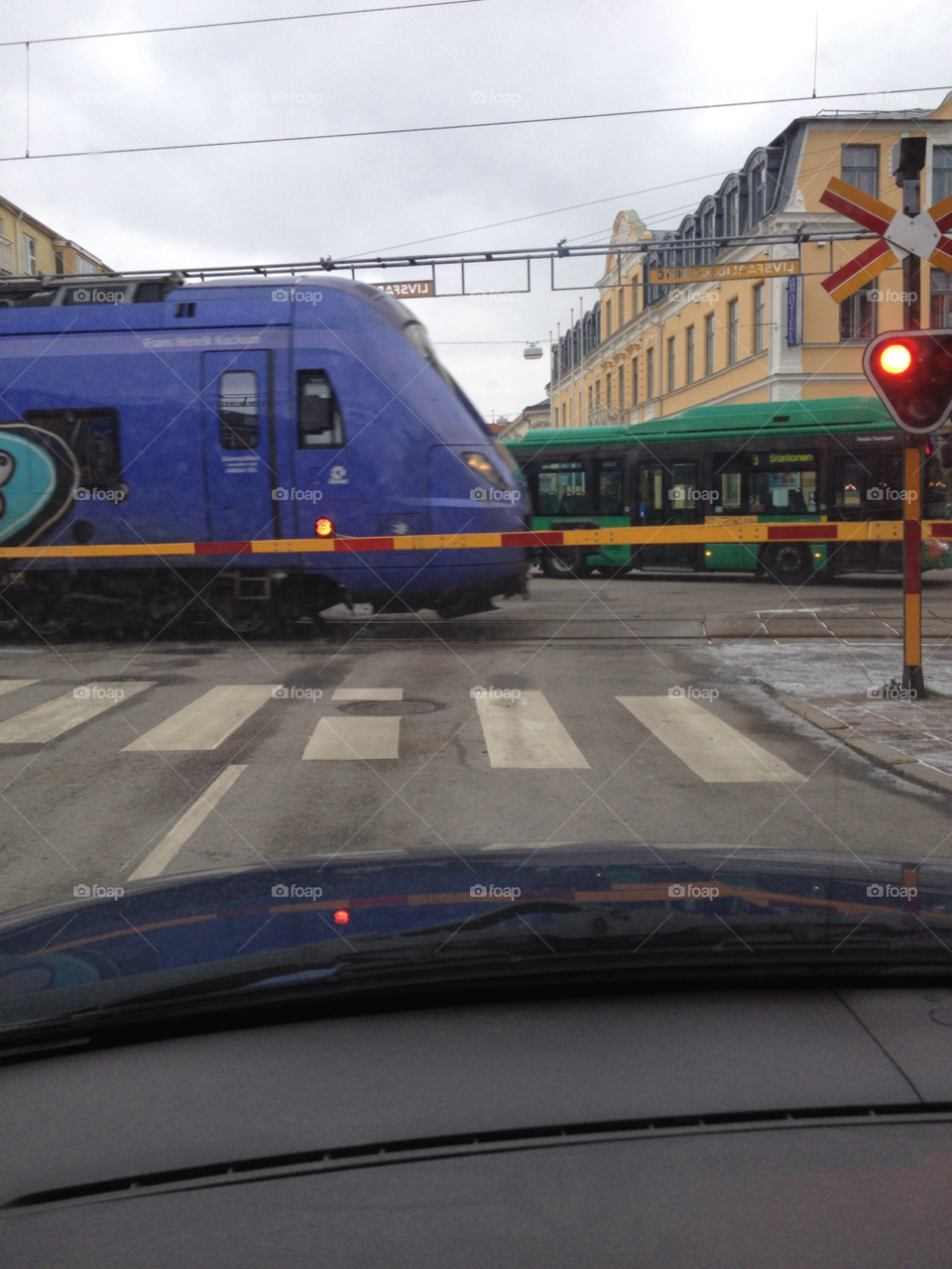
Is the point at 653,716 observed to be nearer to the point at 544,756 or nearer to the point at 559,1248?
the point at 544,756

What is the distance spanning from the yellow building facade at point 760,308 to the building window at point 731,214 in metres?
0.05

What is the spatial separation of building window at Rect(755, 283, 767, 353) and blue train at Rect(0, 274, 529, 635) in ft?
66.9

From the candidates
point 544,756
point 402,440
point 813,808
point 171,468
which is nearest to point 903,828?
point 813,808

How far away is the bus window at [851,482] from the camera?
2194 cm

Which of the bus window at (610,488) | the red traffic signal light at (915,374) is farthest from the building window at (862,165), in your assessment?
the red traffic signal light at (915,374)

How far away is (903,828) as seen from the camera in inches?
210

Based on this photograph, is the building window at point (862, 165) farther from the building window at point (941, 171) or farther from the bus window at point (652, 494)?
the bus window at point (652, 494)

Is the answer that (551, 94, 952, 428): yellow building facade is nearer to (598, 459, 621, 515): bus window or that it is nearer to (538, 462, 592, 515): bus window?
(598, 459, 621, 515): bus window

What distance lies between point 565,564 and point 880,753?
1883 centimetres

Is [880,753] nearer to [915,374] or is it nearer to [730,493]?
[915,374]

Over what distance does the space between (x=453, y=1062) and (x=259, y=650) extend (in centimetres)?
1113

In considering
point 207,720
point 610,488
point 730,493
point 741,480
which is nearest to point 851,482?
point 741,480

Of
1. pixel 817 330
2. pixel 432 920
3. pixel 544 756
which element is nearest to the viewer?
pixel 432 920

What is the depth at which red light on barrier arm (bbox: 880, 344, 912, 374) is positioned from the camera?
827cm
